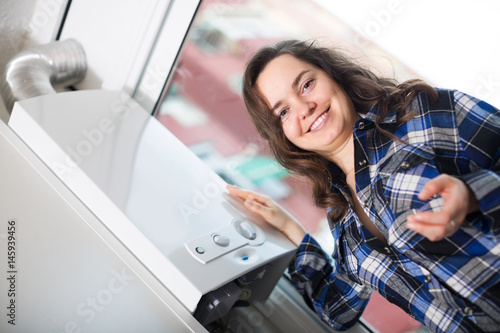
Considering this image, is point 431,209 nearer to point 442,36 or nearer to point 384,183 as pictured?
point 384,183

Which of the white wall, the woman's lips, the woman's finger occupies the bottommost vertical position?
the woman's finger

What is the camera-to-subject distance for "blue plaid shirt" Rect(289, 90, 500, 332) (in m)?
0.84

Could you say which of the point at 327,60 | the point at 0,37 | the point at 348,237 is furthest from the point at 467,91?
the point at 0,37

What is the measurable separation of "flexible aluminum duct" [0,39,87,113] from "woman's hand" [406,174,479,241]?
101 centimetres

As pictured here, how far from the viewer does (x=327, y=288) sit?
117 cm

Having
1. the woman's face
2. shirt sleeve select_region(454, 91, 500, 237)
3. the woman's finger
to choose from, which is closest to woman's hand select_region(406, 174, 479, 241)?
shirt sleeve select_region(454, 91, 500, 237)

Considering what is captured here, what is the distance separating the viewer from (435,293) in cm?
92

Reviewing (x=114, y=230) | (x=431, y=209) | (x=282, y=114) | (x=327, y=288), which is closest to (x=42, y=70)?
(x=114, y=230)

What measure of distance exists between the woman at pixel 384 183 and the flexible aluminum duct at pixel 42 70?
0.59 meters

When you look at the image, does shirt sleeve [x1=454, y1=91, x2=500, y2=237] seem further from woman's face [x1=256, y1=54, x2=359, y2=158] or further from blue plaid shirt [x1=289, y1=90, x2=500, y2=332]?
woman's face [x1=256, y1=54, x2=359, y2=158]

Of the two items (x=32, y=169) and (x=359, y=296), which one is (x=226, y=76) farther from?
(x=359, y=296)

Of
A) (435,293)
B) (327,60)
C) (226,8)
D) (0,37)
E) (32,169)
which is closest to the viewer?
(435,293)

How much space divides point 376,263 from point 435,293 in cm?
14

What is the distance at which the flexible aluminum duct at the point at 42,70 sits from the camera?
1.25 meters
